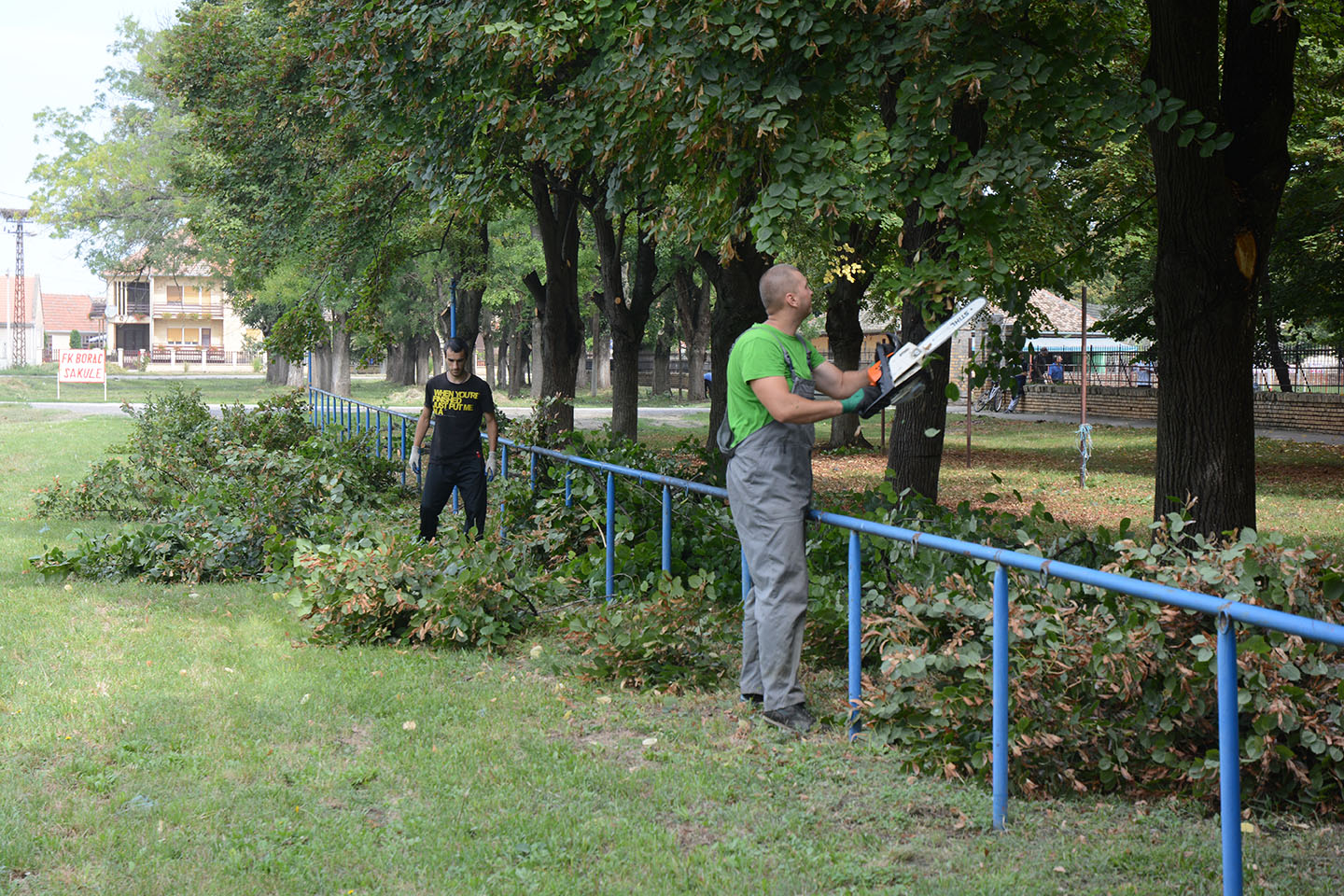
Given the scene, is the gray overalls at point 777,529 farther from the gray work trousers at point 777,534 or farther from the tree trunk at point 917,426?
the tree trunk at point 917,426

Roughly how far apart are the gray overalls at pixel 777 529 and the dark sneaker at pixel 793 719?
30mm

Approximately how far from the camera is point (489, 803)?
15.1 ft

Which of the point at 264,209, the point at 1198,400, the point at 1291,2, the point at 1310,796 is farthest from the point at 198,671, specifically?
the point at 264,209

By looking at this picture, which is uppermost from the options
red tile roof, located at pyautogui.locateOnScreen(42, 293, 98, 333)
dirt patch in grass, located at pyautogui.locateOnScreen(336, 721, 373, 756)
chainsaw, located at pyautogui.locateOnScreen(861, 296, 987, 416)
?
red tile roof, located at pyautogui.locateOnScreen(42, 293, 98, 333)

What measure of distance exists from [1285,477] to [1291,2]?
14.9 meters

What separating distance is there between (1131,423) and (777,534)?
32310 millimetres

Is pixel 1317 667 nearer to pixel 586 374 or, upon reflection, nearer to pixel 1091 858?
pixel 1091 858

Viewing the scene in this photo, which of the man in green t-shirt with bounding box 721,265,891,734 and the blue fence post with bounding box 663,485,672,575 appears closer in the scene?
the man in green t-shirt with bounding box 721,265,891,734

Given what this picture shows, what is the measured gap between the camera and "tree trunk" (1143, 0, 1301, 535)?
727cm

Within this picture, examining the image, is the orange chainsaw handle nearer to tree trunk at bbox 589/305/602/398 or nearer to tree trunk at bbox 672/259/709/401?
tree trunk at bbox 672/259/709/401

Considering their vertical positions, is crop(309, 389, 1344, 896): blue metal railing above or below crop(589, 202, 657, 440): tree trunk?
below

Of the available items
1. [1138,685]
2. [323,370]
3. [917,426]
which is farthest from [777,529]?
[323,370]

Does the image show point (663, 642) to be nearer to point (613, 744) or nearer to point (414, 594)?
point (613, 744)

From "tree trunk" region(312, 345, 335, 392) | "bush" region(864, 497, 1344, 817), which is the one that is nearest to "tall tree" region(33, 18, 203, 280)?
"tree trunk" region(312, 345, 335, 392)
